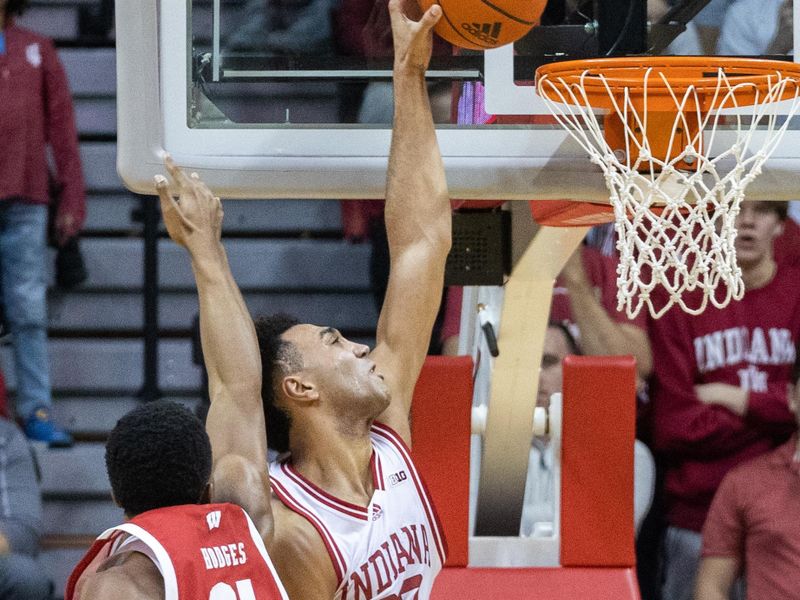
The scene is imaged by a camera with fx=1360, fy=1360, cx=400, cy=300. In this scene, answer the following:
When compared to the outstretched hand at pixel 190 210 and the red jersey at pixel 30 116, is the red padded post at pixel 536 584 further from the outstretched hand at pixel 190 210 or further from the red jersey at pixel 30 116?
the red jersey at pixel 30 116

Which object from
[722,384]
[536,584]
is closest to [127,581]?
[536,584]

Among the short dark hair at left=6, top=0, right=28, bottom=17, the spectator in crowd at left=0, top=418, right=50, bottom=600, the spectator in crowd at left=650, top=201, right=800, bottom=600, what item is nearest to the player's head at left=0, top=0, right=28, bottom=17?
the short dark hair at left=6, top=0, right=28, bottom=17

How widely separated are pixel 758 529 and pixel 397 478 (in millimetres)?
1492

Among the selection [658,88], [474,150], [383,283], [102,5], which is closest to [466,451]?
[474,150]

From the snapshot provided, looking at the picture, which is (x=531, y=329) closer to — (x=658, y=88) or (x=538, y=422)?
(x=538, y=422)

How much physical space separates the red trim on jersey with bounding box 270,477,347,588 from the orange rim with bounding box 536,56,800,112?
39.5 inches

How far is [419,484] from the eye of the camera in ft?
9.79

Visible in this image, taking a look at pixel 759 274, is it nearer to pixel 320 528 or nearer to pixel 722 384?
pixel 722 384

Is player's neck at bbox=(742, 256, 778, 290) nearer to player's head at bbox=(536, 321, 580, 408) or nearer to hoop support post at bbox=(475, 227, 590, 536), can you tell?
player's head at bbox=(536, 321, 580, 408)

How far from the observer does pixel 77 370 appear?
19.8ft

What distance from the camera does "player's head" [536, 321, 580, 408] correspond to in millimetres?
4395

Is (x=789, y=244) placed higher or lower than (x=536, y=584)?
higher

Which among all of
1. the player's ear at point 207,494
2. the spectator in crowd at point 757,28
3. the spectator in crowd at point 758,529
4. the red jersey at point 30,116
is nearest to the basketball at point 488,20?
the spectator in crowd at point 757,28

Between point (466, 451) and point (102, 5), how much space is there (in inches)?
142
